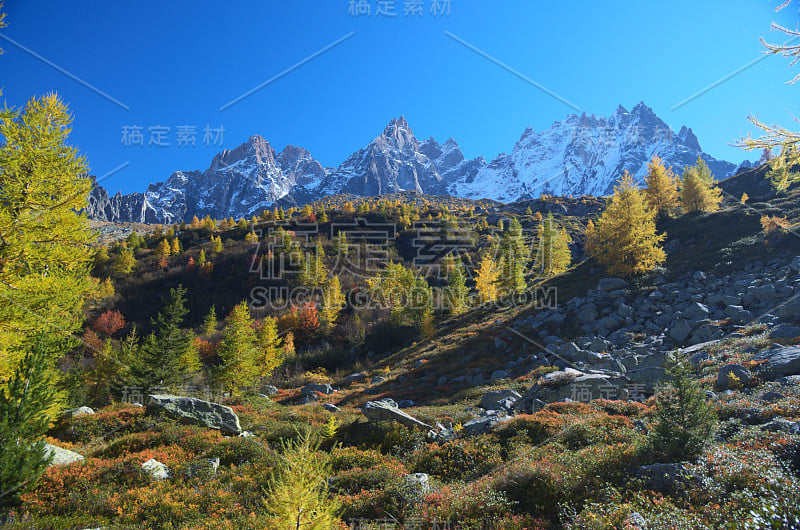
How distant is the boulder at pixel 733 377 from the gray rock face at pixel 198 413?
16874mm

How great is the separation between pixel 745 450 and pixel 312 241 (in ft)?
234

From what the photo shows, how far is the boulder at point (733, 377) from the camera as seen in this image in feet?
31.3

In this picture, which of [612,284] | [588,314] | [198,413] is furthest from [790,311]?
[198,413]

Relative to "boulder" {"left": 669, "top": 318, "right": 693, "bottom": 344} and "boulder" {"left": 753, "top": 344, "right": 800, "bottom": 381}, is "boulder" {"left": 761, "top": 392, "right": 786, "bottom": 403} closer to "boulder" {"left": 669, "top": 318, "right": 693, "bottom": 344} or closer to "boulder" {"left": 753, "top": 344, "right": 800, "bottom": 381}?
"boulder" {"left": 753, "top": 344, "right": 800, "bottom": 381}

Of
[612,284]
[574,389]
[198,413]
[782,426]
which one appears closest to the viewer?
[782,426]

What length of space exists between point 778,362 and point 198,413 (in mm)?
19992

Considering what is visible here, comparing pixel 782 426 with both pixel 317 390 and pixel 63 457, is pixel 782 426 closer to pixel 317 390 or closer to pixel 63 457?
pixel 63 457

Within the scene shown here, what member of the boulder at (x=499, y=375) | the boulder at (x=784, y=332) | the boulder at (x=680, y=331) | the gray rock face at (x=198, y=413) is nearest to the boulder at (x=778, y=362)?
the boulder at (x=784, y=332)

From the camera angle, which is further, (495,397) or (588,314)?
(588,314)

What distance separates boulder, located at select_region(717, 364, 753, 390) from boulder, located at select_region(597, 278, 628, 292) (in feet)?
46.9

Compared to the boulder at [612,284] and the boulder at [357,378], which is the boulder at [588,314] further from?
the boulder at [357,378]

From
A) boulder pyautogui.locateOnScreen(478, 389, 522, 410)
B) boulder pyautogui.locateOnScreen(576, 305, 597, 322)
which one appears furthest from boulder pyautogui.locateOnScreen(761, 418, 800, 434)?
boulder pyautogui.locateOnScreen(576, 305, 597, 322)

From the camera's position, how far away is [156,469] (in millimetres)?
8375

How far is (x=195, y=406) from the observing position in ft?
40.2
